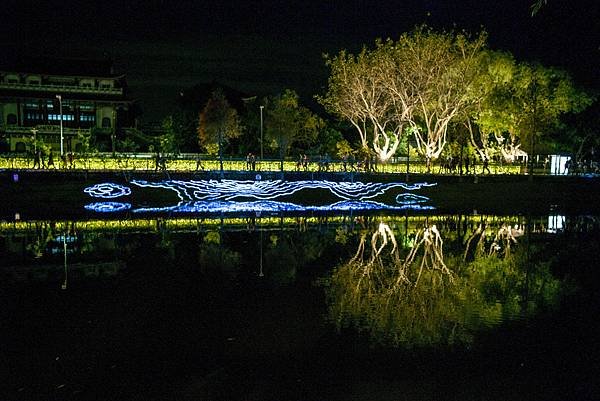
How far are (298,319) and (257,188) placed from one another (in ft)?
72.9

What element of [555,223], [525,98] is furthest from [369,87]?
[555,223]

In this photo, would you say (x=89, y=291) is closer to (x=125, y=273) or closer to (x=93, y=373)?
(x=125, y=273)

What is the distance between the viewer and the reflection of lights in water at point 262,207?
27.4 metres

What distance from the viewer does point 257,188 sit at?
31.4m

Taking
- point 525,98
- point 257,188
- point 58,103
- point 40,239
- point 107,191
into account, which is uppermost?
point 58,103

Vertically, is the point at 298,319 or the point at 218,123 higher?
the point at 218,123

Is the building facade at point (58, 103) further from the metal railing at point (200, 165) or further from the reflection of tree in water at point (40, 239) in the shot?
the reflection of tree in water at point (40, 239)

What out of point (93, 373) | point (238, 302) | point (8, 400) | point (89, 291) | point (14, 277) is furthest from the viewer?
point (14, 277)

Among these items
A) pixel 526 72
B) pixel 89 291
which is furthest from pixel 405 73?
pixel 89 291

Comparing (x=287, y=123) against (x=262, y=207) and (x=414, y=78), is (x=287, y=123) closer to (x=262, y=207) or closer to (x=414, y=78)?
(x=414, y=78)

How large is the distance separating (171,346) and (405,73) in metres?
30.6

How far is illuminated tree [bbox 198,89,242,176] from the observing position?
52.6 m

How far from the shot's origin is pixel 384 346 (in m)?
8.16

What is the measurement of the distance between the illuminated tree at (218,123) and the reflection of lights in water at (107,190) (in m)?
21.9
